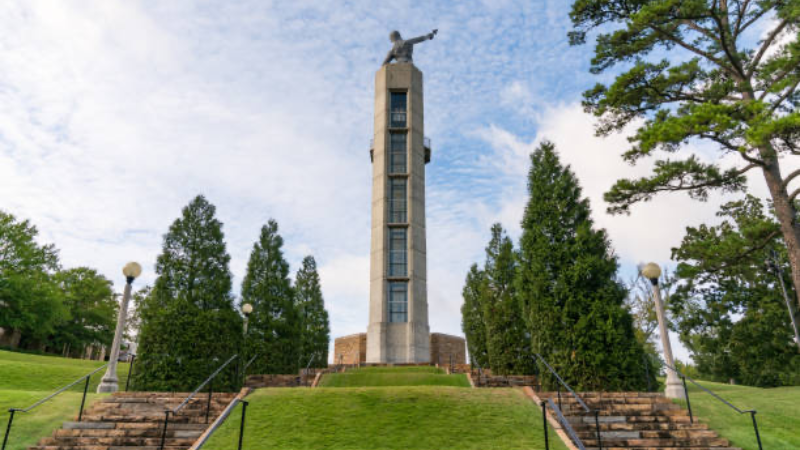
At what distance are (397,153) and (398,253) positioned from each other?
6.07m

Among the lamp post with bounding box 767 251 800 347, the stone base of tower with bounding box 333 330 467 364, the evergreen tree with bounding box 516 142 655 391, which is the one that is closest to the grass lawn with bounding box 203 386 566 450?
the evergreen tree with bounding box 516 142 655 391

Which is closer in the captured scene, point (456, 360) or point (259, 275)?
point (259, 275)

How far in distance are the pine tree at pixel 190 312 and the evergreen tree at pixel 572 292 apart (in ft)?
31.1

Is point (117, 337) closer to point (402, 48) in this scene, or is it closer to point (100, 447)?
point (100, 447)

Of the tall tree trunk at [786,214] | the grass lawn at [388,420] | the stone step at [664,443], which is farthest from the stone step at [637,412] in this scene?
the tall tree trunk at [786,214]

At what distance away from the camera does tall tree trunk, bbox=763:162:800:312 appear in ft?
41.1

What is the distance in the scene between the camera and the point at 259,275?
20234 mm

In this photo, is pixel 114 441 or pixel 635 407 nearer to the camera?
pixel 114 441

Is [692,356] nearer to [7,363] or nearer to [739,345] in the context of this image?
[739,345]

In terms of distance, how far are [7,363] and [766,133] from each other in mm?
24832

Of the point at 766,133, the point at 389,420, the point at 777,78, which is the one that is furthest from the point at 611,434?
the point at 777,78

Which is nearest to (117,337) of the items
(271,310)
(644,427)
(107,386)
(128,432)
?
(107,386)

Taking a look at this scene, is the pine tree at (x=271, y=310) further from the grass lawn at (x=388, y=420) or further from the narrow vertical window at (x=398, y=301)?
the grass lawn at (x=388, y=420)

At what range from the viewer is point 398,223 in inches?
1075
